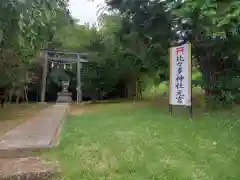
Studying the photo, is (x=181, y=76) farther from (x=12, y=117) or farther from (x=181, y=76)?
(x=12, y=117)

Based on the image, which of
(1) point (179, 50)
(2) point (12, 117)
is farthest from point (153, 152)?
(2) point (12, 117)

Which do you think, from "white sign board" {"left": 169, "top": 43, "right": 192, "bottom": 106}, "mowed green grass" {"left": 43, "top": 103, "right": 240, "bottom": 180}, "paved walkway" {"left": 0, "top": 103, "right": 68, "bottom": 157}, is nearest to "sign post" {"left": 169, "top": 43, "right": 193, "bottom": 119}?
"white sign board" {"left": 169, "top": 43, "right": 192, "bottom": 106}

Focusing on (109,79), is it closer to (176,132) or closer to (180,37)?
(180,37)

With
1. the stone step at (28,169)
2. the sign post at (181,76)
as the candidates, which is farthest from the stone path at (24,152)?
the sign post at (181,76)

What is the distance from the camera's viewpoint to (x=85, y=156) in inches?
148

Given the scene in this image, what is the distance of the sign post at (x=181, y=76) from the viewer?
20.7 feet

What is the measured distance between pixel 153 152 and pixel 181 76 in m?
3.02

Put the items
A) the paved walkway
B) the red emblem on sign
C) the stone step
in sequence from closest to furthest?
1. the stone step
2. the paved walkway
3. the red emblem on sign

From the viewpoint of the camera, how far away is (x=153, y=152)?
12.8 ft

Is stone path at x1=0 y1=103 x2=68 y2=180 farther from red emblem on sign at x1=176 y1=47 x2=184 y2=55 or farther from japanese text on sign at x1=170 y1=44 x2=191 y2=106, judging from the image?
red emblem on sign at x1=176 y1=47 x2=184 y2=55

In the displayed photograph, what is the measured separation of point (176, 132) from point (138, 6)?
4242mm

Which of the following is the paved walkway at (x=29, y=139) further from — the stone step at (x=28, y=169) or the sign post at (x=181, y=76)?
the sign post at (x=181, y=76)

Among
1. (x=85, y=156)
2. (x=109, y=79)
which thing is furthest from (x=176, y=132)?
(x=109, y=79)

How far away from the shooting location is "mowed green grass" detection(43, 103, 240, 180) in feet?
10.6
